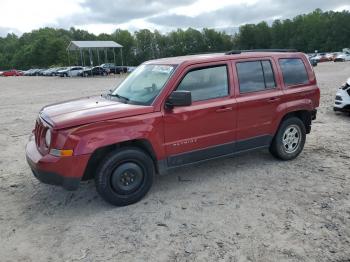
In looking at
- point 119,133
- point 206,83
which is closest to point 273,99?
point 206,83

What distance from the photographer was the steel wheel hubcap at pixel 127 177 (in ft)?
15.0

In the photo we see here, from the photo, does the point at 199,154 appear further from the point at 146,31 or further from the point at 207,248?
the point at 146,31

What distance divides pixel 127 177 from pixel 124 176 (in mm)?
47

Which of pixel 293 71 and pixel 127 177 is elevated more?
pixel 293 71

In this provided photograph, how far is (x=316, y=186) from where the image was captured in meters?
5.09

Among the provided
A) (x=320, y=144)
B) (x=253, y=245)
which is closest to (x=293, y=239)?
(x=253, y=245)

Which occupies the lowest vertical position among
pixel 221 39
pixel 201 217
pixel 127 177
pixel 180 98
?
pixel 201 217

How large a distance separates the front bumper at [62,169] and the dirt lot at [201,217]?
1.61 feet

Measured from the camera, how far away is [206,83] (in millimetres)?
5152

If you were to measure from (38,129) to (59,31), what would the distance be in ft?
490

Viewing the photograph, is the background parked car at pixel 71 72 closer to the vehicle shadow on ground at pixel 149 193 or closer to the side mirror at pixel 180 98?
the vehicle shadow on ground at pixel 149 193

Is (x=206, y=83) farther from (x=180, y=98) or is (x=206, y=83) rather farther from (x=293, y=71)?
(x=293, y=71)

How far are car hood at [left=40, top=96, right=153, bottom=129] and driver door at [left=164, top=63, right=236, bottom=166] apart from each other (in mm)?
487

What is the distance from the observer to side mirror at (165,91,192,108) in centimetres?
455
